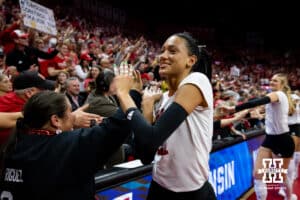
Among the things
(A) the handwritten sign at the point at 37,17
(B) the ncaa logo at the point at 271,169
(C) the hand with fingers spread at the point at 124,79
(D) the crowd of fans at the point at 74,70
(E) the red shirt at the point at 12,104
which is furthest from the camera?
(A) the handwritten sign at the point at 37,17

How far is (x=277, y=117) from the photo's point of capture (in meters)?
4.48

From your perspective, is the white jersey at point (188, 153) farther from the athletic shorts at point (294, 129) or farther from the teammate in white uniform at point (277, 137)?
the athletic shorts at point (294, 129)

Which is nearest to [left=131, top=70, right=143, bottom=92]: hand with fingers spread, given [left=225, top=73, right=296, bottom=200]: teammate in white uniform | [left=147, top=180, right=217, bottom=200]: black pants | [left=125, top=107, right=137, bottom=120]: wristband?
[left=125, top=107, right=137, bottom=120]: wristband

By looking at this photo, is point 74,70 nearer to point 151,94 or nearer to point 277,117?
point 277,117

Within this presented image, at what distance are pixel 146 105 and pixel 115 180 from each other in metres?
0.93

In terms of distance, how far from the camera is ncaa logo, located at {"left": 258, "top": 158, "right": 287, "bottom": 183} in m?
4.65

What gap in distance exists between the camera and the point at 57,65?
535cm

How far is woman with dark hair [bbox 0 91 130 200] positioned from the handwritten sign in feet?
13.8

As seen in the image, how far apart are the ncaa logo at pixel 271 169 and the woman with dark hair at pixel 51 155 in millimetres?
3599

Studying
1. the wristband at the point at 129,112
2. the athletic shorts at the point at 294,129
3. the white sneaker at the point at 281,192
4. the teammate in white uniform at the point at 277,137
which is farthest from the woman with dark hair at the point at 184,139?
the athletic shorts at the point at 294,129

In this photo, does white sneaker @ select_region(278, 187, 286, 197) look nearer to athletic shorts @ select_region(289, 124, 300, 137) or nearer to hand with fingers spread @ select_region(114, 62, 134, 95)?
athletic shorts @ select_region(289, 124, 300, 137)

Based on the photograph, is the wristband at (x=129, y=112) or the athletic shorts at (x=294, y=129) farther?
the athletic shorts at (x=294, y=129)

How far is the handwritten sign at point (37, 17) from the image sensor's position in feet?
17.6

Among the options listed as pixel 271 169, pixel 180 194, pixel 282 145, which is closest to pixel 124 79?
pixel 180 194
